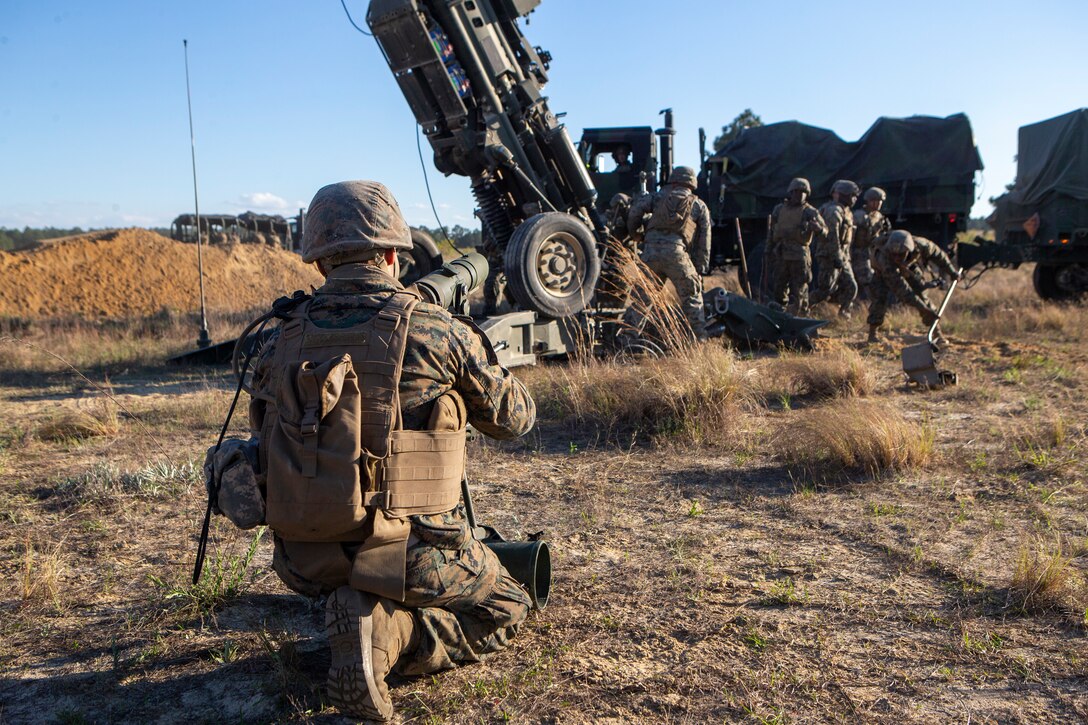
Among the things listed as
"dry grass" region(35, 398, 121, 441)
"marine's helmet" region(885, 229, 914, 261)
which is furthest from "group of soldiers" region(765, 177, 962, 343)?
"dry grass" region(35, 398, 121, 441)

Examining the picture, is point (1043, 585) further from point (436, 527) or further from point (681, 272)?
point (681, 272)

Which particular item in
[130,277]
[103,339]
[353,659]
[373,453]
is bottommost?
[353,659]

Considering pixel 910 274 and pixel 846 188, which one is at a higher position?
pixel 846 188

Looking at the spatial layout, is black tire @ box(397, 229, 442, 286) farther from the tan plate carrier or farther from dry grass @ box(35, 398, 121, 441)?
the tan plate carrier

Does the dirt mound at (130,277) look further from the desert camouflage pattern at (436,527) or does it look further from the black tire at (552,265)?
the desert camouflage pattern at (436,527)

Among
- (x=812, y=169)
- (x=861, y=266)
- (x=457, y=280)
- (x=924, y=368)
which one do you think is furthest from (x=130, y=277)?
(x=457, y=280)

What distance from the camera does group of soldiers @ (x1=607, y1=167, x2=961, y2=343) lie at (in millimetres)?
8227

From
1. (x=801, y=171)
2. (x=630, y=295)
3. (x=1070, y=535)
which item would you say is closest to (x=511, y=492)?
(x=1070, y=535)

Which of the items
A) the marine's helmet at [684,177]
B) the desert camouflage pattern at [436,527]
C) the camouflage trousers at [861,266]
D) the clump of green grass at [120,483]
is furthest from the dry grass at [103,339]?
the camouflage trousers at [861,266]

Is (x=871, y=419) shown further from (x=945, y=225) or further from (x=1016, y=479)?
(x=945, y=225)

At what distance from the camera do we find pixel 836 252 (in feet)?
36.9

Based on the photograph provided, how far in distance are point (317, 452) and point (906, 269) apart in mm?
8445

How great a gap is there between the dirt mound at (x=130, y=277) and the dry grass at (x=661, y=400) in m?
10.5

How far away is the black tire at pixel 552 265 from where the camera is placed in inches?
289
